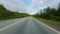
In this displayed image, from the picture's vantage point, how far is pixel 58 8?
4444 inches

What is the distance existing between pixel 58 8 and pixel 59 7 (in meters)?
1.17

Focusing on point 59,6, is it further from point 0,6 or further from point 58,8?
point 0,6

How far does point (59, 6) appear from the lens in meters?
117

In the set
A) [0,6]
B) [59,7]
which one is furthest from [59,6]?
[0,6]

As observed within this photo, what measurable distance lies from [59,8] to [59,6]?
683 centimetres

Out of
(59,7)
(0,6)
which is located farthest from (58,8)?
(0,6)

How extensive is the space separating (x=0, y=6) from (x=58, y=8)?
52.3m

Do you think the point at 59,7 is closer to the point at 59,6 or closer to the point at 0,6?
the point at 59,6

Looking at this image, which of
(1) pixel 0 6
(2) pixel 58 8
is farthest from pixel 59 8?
(1) pixel 0 6

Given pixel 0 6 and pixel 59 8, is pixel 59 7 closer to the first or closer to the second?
pixel 59 8

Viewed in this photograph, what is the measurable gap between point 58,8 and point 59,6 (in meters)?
4.54

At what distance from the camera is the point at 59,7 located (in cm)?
11338

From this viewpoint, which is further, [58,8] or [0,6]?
[0,6]

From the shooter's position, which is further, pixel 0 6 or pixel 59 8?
pixel 0 6
